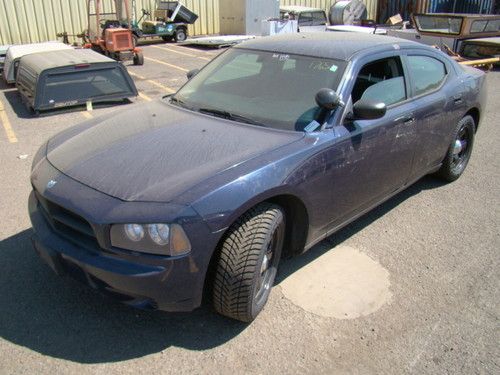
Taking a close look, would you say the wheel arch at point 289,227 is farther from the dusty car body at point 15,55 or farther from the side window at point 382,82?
the dusty car body at point 15,55

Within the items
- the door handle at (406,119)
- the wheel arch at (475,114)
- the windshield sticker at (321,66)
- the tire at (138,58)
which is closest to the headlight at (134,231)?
the windshield sticker at (321,66)

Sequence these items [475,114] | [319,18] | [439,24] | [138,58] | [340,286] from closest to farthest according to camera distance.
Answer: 1. [340,286]
2. [475,114]
3. [439,24]
4. [138,58]
5. [319,18]

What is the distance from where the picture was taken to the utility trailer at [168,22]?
16.0 meters

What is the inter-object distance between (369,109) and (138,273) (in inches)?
72.8

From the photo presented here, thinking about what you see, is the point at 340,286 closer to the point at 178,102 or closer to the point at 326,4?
the point at 178,102

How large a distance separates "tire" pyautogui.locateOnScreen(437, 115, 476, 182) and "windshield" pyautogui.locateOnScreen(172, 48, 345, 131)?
199 centimetres

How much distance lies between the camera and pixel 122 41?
11578 mm

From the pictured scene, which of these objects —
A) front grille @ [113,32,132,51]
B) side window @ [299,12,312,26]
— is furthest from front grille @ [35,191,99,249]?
side window @ [299,12,312,26]

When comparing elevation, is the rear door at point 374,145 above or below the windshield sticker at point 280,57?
below

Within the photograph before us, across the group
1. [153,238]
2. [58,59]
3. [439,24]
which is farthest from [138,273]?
[439,24]

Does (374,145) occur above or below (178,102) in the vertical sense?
below

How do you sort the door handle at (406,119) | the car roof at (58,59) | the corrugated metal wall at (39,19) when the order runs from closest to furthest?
the door handle at (406,119) < the car roof at (58,59) < the corrugated metal wall at (39,19)

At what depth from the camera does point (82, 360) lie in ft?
8.32

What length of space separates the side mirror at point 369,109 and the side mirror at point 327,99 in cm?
16
